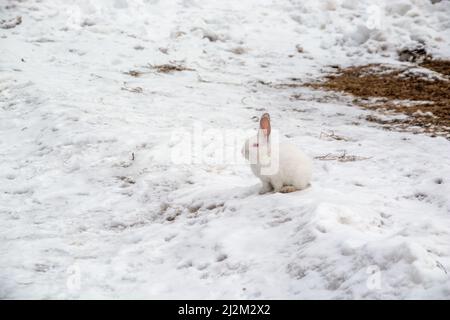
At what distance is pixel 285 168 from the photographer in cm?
429

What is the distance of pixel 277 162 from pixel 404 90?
6.25 meters

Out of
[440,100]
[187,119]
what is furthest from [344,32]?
[187,119]

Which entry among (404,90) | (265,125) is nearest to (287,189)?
(265,125)

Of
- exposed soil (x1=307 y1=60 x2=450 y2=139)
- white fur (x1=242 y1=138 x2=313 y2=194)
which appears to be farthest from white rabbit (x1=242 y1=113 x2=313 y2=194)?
exposed soil (x1=307 y1=60 x2=450 y2=139)

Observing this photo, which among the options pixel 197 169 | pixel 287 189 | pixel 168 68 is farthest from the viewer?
pixel 168 68

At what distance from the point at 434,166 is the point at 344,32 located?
27.0ft

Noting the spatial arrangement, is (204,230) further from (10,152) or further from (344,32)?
(344,32)

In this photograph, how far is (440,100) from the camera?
8.61 m

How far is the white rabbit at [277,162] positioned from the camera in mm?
4273

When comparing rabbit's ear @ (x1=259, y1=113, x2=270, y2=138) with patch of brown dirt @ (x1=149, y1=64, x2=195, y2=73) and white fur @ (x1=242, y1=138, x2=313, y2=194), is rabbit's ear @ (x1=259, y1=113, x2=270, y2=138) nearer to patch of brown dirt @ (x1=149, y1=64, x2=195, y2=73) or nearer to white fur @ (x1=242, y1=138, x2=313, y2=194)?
white fur @ (x1=242, y1=138, x2=313, y2=194)

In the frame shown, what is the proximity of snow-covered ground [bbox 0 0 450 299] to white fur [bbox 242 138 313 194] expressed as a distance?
20cm

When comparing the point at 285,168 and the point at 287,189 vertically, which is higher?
the point at 285,168

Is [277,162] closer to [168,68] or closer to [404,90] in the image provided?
[404,90]

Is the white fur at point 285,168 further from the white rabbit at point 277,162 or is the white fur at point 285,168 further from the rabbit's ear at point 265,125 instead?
the rabbit's ear at point 265,125
